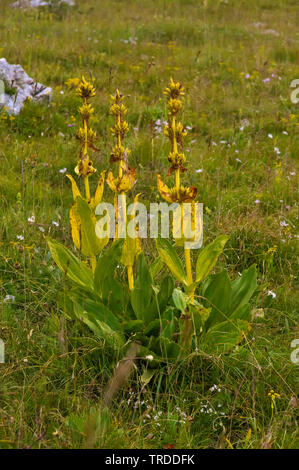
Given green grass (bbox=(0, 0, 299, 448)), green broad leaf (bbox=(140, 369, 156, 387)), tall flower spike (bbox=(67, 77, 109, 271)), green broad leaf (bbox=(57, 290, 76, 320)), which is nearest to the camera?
green grass (bbox=(0, 0, 299, 448))

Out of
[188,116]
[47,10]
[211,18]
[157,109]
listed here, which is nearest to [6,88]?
[157,109]

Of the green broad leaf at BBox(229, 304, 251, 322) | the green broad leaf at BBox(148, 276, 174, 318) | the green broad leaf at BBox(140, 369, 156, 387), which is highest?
the green broad leaf at BBox(148, 276, 174, 318)

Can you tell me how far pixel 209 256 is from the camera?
8.36 ft

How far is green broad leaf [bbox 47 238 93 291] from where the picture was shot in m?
2.67

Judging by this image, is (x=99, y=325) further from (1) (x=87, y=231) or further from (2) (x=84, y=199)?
(2) (x=84, y=199)

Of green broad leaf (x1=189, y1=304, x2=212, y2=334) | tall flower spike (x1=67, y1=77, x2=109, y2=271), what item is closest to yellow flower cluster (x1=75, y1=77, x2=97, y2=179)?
tall flower spike (x1=67, y1=77, x2=109, y2=271)

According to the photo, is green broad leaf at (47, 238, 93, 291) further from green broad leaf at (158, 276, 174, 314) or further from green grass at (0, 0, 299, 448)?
green broad leaf at (158, 276, 174, 314)

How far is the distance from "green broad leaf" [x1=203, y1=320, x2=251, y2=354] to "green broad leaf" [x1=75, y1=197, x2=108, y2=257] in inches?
27.8

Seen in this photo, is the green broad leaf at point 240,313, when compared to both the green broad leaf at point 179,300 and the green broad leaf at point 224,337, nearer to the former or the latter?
the green broad leaf at point 224,337

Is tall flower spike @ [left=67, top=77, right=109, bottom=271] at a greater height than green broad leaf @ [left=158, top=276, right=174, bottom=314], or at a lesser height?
greater

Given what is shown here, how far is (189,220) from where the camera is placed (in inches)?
96.7
